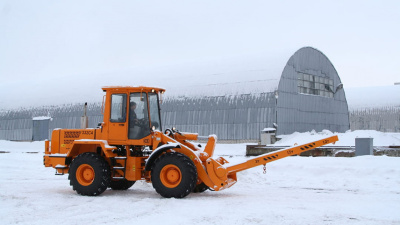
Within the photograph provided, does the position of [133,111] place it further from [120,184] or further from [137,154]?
[120,184]

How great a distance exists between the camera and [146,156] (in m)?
13.1

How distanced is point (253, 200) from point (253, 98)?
22766 millimetres

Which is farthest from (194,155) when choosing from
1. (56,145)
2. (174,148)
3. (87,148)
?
(56,145)

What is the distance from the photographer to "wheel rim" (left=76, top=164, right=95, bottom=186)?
42.0 feet

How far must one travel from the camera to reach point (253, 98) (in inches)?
Result: 1331

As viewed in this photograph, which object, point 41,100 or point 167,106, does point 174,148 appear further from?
point 41,100

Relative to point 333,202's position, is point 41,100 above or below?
above

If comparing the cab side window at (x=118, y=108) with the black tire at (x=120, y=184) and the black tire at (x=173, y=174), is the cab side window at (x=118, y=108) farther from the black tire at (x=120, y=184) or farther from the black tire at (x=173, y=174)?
the black tire at (x=120, y=184)

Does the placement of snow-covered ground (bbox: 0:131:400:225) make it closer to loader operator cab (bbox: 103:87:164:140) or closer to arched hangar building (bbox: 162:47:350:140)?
loader operator cab (bbox: 103:87:164:140)

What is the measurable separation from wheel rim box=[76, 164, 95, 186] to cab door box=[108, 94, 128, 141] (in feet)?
3.33

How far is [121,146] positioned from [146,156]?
0.78 meters

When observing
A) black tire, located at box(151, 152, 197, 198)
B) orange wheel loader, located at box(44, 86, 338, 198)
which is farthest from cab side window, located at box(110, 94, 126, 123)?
black tire, located at box(151, 152, 197, 198)

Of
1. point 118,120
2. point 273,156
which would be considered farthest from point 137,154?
point 273,156

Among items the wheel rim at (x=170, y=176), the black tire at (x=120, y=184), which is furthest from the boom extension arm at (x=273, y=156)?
the black tire at (x=120, y=184)
